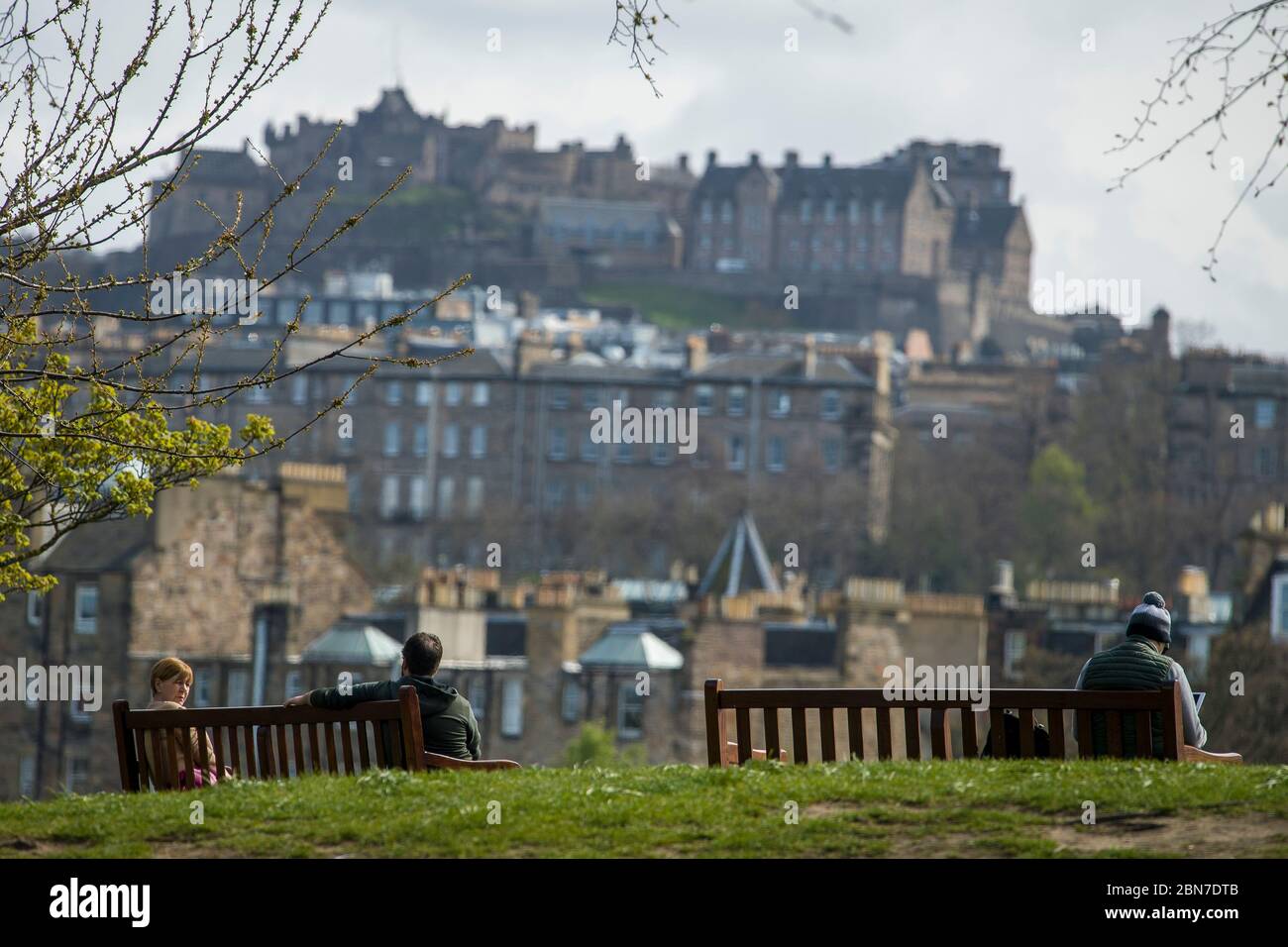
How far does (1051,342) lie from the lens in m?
144

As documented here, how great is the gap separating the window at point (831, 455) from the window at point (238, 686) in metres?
49.8

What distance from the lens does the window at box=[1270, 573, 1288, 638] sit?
44688 millimetres

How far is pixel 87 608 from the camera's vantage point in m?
48.1

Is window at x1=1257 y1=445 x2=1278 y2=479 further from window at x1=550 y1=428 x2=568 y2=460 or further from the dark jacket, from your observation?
the dark jacket

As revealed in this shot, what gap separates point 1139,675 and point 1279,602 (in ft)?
114

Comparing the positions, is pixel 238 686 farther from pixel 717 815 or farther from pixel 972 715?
pixel 717 815

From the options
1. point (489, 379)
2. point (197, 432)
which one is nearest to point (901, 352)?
point (489, 379)

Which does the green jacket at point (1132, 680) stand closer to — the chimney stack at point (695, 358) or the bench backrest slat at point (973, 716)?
the bench backrest slat at point (973, 716)

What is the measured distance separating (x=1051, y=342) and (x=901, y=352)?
18094mm

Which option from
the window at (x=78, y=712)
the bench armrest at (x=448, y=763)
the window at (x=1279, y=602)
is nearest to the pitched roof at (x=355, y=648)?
the window at (x=78, y=712)

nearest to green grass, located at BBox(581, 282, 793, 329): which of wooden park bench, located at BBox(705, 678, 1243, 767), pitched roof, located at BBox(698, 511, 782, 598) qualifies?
pitched roof, located at BBox(698, 511, 782, 598)

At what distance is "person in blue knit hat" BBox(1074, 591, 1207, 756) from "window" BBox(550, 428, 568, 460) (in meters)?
89.2

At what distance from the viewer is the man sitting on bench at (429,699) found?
11734mm

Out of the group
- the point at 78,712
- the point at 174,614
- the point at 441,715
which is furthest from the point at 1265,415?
the point at 441,715
